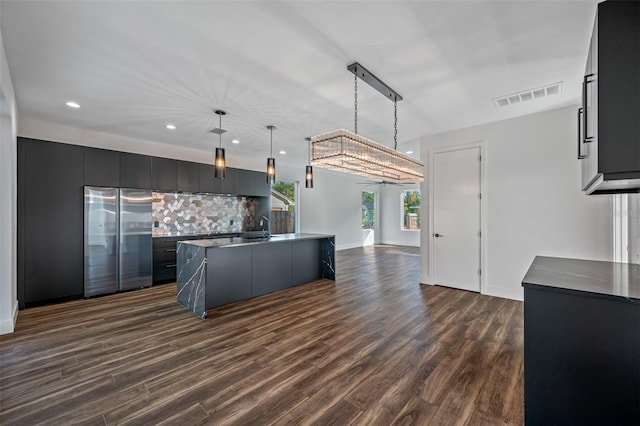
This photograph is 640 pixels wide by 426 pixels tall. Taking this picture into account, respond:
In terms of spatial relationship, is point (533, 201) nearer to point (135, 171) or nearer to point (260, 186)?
point (260, 186)

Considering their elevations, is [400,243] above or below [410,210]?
below

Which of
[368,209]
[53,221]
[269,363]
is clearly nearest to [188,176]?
[53,221]

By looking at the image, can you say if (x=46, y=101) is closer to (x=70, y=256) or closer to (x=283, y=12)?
(x=70, y=256)

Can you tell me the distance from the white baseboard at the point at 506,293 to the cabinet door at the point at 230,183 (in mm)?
5372

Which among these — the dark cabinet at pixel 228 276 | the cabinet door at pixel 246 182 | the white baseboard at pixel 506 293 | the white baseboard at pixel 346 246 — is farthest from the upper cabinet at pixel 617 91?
the white baseboard at pixel 346 246

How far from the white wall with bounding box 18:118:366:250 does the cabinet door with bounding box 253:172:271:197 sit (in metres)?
0.45

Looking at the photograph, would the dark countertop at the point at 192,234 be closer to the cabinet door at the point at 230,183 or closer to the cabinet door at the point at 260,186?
the cabinet door at the point at 230,183

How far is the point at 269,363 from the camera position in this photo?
2.45 meters

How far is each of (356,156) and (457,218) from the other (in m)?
2.75

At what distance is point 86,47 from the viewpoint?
2434 mm

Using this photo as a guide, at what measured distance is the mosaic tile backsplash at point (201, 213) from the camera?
18.6 feet

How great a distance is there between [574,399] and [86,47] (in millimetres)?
4294

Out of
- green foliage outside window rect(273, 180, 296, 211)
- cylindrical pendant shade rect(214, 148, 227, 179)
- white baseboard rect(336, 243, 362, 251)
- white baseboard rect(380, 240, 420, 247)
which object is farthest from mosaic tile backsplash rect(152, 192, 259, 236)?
white baseboard rect(380, 240, 420, 247)

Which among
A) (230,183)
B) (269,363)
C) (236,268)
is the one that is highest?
(230,183)
